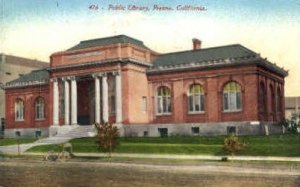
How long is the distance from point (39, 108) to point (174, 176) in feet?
108

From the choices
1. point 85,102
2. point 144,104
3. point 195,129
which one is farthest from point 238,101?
point 85,102

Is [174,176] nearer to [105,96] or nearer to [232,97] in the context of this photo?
[232,97]

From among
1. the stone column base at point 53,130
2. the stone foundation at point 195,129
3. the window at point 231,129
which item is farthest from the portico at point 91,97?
the window at point 231,129

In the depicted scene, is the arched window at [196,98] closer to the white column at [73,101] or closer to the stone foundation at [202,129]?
the stone foundation at [202,129]

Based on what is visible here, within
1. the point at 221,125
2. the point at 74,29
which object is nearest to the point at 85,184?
the point at 74,29

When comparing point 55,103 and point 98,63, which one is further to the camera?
point 55,103

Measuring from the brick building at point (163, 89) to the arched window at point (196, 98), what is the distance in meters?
0.08

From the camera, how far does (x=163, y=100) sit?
137 ft

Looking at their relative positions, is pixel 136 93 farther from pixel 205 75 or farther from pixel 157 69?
pixel 205 75

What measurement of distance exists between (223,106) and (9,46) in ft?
68.2

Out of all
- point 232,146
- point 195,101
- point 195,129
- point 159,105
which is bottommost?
point 232,146

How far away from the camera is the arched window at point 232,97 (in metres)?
38.0

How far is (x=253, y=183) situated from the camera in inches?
603

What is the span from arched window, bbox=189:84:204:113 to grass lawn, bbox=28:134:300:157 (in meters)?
8.45
